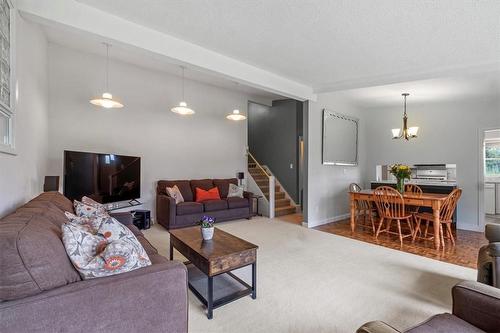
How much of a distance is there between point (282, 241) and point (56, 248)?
330cm

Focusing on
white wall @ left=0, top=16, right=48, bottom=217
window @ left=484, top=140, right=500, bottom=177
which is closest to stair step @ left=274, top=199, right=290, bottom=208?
white wall @ left=0, top=16, right=48, bottom=217

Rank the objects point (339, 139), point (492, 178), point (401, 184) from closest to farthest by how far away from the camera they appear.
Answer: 1. point (401, 184)
2. point (339, 139)
3. point (492, 178)

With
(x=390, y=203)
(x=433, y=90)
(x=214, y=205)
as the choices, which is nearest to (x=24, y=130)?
(x=214, y=205)

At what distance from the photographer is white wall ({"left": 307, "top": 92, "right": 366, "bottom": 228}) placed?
5.16 m

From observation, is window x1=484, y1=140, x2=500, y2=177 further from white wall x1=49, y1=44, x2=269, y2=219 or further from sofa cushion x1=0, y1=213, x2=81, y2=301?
sofa cushion x1=0, y1=213, x2=81, y2=301

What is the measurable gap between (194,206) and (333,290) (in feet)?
10.3

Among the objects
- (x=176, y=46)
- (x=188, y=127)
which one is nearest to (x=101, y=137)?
(x=188, y=127)

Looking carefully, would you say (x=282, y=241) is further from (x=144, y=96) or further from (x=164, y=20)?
(x=144, y=96)

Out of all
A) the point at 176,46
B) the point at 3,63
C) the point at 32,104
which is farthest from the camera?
the point at 176,46

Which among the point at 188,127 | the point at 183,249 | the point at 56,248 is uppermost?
the point at 188,127

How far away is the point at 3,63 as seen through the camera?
1666mm

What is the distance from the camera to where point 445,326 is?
1271 millimetres

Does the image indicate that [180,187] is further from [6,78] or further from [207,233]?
[6,78]

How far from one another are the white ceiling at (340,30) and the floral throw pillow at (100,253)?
2128 millimetres
